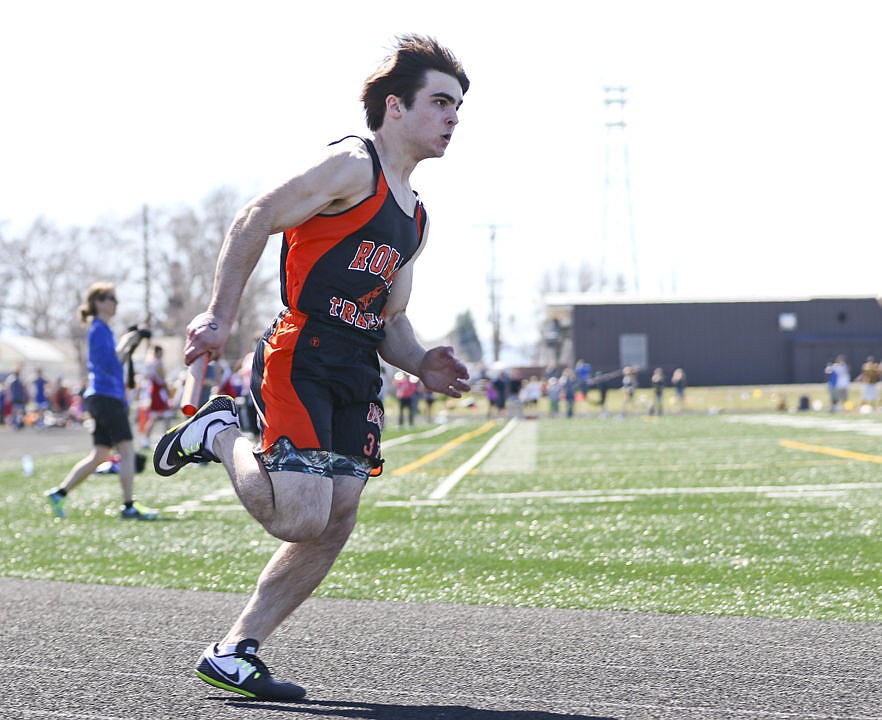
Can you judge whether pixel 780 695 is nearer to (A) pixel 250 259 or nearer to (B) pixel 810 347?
(A) pixel 250 259

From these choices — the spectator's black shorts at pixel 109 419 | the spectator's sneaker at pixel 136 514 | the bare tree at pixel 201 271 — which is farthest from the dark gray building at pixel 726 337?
the spectator's black shorts at pixel 109 419

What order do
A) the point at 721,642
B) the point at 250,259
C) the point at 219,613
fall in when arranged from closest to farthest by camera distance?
1. the point at 250,259
2. the point at 721,642
3. the point at 219,613

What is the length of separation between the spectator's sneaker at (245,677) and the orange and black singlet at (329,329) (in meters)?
0.65

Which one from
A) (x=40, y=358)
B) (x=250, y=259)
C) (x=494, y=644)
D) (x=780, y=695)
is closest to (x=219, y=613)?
(x=494, y=644)

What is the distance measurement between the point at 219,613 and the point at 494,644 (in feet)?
4.46

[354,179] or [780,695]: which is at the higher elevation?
[354,179]

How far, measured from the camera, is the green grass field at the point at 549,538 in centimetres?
586

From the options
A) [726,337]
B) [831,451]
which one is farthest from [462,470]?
[726,337]

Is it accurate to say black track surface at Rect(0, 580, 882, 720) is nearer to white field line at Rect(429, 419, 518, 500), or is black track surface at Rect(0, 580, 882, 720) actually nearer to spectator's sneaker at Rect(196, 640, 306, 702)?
spectator's sneaker at Rect(196, 640, 306, 702)

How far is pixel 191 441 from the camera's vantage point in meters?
3.89

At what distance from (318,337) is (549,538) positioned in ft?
14.2

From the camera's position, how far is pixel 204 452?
3902 mm

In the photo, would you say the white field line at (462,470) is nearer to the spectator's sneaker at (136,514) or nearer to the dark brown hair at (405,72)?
the spectator's sneaker at (136,514)

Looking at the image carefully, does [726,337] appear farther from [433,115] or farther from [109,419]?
[433,115]
